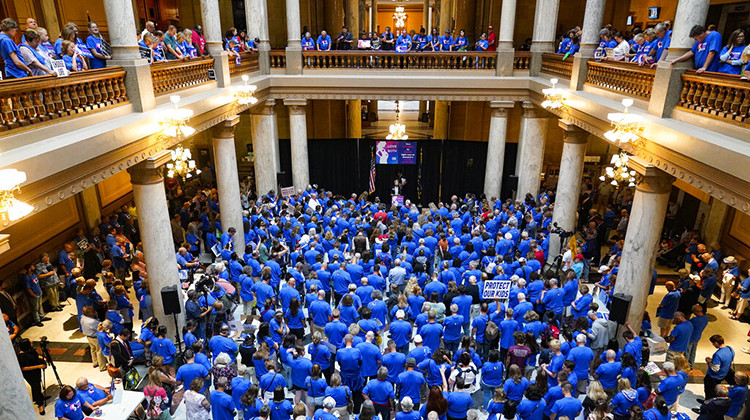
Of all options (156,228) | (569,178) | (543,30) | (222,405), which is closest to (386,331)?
(222,405)

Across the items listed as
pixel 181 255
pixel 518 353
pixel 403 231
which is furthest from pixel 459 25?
pixel 518 353

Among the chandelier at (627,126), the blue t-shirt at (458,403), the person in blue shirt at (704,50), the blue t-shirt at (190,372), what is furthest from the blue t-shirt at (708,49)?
the blue t-shirt at (190,372)

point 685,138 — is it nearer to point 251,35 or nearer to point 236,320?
point 236,320

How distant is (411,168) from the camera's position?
62.3ft

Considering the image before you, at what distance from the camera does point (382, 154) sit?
61.5 ft

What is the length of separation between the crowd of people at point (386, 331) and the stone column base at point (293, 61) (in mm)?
4838

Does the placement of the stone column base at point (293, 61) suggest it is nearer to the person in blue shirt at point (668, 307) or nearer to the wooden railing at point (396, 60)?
the wooden railing at point (396, 60)

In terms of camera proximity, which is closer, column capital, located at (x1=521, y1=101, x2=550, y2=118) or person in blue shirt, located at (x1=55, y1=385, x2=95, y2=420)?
person in blue shirt, located at (x1=55, y1=385, x2=95, y2=420)

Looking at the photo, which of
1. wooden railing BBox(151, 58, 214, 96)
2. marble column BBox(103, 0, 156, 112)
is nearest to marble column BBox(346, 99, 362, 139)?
wooden railing BBox(151, 58, 214, 96)

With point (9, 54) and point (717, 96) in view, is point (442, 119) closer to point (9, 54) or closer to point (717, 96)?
point (717, 96)

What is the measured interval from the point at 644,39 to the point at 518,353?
6.60 metres

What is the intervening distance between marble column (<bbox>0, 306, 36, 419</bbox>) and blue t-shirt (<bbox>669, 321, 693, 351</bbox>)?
9836 millimetres

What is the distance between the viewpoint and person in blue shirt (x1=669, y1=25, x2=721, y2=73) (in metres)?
7.19

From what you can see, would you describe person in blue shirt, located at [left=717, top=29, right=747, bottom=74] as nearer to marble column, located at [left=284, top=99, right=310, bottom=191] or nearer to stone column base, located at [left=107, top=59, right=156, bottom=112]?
stone column base, located at [left=107, top=59, right=156, bottom=112]
